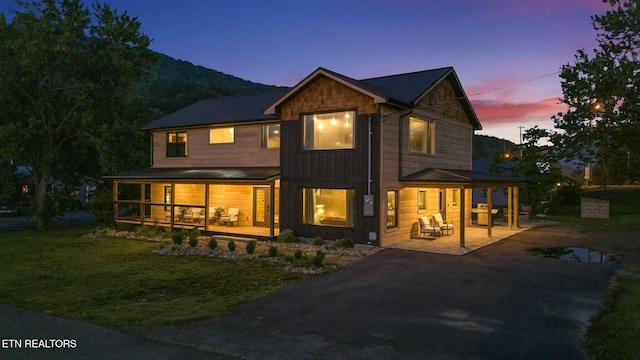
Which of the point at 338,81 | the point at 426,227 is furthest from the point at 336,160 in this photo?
the point at 426,227

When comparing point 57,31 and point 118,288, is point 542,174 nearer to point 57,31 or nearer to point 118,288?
point 118,288

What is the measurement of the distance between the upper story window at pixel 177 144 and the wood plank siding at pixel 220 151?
0.27 m

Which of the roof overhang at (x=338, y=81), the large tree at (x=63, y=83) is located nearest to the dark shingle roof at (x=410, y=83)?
the roof overhang at (x=338, y=81)

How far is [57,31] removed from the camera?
22688 millimetres

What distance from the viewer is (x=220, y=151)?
2208 centimetres

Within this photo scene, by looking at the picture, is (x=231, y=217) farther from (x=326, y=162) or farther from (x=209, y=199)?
(x=326, y=162)

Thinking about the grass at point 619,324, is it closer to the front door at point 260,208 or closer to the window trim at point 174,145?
the front door at point 260,208

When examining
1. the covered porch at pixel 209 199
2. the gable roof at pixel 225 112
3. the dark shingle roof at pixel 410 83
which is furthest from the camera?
the gable roof at pixel 225 112

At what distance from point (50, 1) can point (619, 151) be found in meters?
30.9

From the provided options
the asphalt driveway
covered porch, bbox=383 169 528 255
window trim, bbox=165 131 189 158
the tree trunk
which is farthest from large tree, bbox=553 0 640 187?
the tree trunk

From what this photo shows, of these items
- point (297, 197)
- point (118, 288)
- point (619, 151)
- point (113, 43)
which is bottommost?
point (118, 288)

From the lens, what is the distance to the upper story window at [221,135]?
2177 cm

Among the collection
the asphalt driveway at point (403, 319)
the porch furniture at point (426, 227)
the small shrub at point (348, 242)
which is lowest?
the asphalt driveway at point (403, 319)

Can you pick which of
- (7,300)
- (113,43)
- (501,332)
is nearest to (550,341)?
(501,332)
